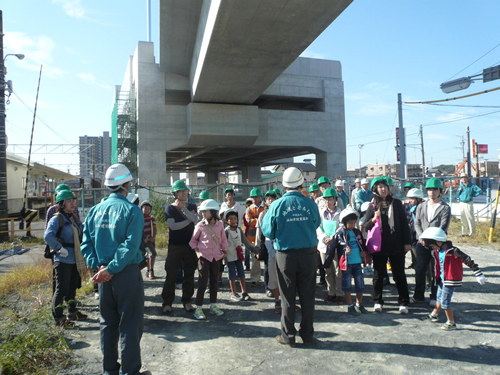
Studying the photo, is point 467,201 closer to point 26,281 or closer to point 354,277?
point 354,277

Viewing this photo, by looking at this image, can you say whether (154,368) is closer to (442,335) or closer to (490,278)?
(442,335)

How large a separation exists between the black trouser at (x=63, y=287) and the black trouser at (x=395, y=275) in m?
4.34

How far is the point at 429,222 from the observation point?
5234 millimetres

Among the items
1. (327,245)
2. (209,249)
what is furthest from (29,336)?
(327,245)

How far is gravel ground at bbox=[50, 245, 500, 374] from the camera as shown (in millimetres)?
3465

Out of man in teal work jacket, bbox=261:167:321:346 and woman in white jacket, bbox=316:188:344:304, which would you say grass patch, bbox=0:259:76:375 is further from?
woman in white jacket, bbox=316:188:344:304

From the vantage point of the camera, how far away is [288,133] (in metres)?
26.7

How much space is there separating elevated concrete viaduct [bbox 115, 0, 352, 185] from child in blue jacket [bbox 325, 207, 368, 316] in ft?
29.7

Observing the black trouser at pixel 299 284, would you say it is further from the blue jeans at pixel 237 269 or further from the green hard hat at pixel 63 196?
the green hard hat at pixel 63 196

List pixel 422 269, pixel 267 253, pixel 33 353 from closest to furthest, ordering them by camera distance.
Result: pixel 33 353, pixel 422 269, pixel 267 253

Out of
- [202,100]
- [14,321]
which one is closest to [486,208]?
[14,321]

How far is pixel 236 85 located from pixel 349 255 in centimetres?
1659

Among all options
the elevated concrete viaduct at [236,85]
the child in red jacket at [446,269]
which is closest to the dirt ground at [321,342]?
the child in red jacket at [446,269]

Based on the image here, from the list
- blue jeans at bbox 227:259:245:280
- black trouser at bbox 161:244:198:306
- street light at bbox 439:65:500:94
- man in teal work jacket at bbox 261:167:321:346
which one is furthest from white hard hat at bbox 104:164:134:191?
street light at bbox 439:65:500:94
